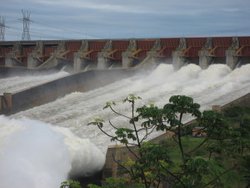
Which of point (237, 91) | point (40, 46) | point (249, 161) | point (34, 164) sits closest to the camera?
point (249, 161)

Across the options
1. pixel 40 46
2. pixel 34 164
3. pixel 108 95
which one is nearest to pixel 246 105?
pixel 108 95

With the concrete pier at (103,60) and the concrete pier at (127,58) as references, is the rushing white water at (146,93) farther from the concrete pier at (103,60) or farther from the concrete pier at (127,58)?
the concrete pier at (103,60)

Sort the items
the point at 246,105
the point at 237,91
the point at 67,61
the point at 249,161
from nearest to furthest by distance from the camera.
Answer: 1. the point at 249,161
2. the point at 246,105
3. the point at 237,91
4. the point at 67,61

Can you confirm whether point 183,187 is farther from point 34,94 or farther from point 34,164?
point 34,94

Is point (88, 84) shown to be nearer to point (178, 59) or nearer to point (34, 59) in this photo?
point (178, 59)

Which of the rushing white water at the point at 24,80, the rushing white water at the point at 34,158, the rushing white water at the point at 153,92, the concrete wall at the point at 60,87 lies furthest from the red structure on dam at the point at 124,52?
the rushing white water at the point at 34,158

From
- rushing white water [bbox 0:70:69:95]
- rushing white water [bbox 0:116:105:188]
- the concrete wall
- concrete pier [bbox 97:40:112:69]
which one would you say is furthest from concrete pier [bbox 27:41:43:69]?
rushing white water [bbox 0:116:105:188]
